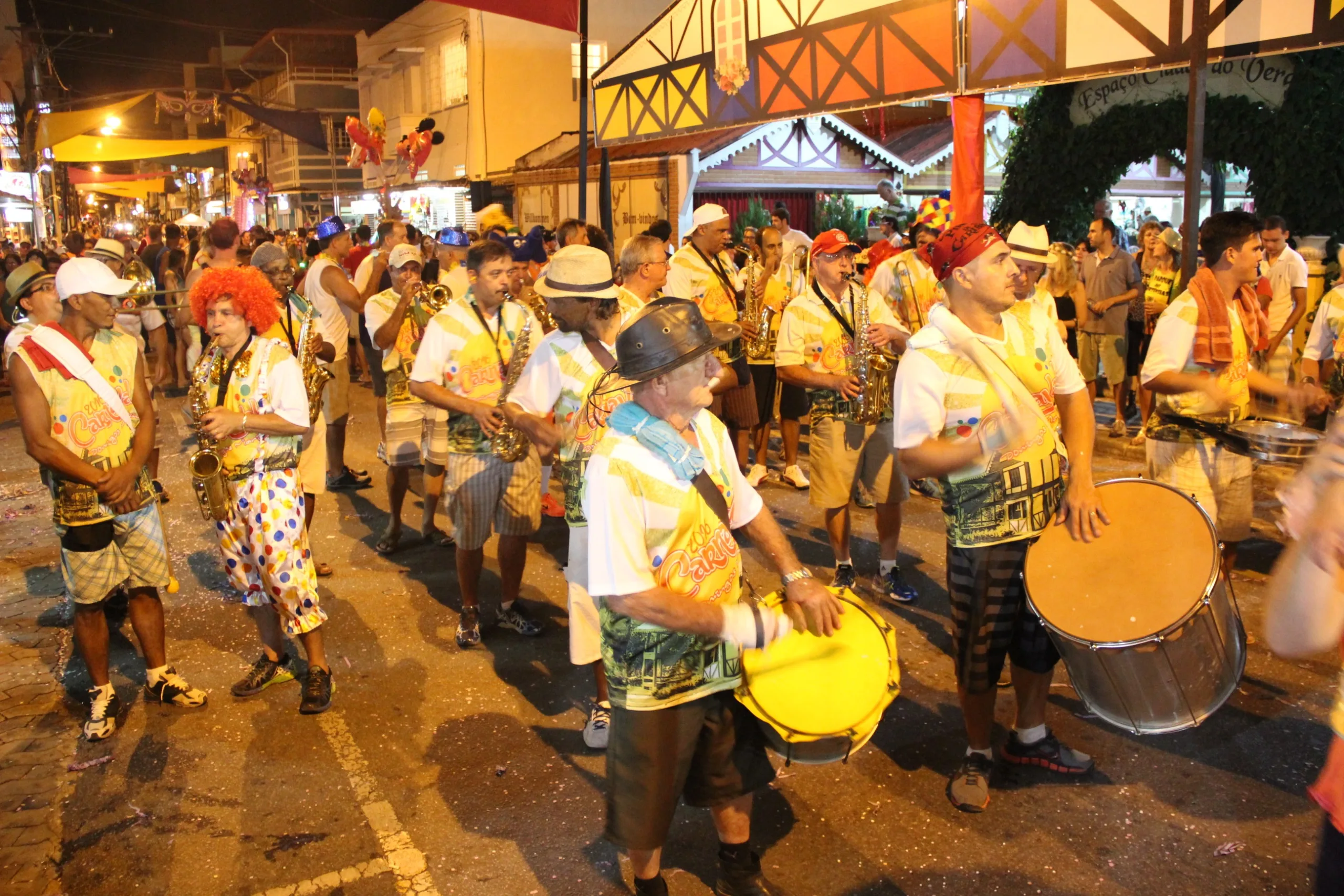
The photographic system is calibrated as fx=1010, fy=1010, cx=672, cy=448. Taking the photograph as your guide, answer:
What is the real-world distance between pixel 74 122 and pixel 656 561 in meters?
29.3

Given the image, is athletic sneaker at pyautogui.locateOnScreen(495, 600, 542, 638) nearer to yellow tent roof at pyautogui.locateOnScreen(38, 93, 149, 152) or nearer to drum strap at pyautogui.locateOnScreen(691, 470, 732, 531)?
drum strap at pyautogui.locateOnScreen(691, 470, 732, 531)

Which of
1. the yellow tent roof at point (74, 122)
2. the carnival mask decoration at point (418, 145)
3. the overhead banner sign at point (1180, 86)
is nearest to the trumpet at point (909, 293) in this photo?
the overhead banner sign at point (1180, 86)

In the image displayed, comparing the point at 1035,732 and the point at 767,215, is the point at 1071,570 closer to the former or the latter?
the point at 1035,732

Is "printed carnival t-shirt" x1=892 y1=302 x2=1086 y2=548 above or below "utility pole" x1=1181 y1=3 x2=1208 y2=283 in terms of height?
below

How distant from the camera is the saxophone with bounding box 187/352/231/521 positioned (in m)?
4.63

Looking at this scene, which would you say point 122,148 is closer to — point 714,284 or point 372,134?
point 372,134

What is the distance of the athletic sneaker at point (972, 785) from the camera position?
151 inches

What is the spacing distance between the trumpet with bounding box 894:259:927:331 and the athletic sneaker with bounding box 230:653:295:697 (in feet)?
15.1

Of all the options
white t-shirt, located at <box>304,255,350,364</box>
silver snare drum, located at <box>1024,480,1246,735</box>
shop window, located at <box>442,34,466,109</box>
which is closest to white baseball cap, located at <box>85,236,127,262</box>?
white t-shirt, located at <box>304,255,350,364</box>

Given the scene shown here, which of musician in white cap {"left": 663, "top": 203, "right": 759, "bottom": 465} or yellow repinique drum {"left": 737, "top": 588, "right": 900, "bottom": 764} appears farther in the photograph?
musician in white cap {"left": 663, "top": 203, "right": 759, "bottom": 465}

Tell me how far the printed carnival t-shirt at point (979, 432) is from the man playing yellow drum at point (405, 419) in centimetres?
429

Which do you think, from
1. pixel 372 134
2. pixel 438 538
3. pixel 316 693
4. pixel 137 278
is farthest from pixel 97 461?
pixel 372 134

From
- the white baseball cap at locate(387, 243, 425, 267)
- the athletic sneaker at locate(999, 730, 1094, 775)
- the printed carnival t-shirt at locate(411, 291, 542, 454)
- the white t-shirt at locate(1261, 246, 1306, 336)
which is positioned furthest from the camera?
the white t-shirt at locate(1261, 246, 1306, 336)

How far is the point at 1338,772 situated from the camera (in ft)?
6.41
